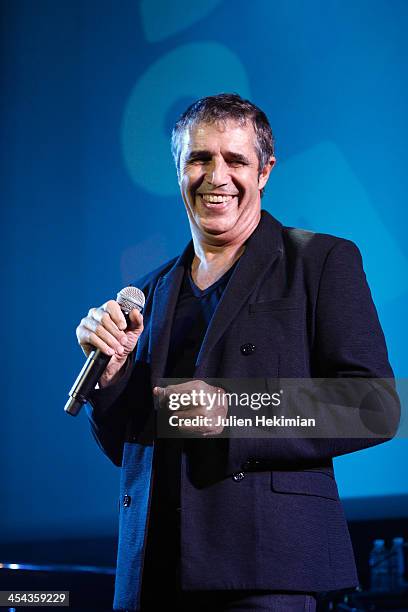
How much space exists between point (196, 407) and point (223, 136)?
2.02 feet

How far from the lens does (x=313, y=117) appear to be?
2836 millimetres

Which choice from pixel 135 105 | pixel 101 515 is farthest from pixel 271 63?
pixel 101 515

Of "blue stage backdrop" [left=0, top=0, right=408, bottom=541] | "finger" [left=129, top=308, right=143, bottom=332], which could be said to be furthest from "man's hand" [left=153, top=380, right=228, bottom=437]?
"blue stage backdrop" [left=0, top=0, right=408, bottom=541]

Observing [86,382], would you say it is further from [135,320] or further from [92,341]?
[135,320]

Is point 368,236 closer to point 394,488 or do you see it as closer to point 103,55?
point 394,488

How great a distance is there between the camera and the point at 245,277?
1495 mm

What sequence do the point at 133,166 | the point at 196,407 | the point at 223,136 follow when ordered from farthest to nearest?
the point at 133,166, the point at 223,136, the point at 196,407

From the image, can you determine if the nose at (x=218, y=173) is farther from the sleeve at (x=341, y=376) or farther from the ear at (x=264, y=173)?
the sleeve at (x=341, y=376)

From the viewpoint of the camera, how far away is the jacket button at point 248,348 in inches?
54.6

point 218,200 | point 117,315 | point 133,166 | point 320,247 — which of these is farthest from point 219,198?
point 133,166

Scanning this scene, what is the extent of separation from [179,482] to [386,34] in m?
2.04

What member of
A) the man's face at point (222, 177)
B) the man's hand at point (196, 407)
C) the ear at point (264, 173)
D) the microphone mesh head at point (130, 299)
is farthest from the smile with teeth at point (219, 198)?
the man's hand at point (196, 407)

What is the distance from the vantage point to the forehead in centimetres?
160

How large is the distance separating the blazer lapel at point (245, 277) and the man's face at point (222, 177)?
5cm
